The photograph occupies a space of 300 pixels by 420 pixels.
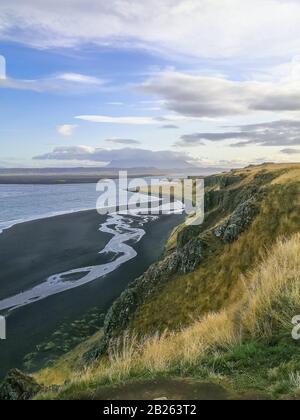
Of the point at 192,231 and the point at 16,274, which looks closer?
the point at 192,231

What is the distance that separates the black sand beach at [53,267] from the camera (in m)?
32.8

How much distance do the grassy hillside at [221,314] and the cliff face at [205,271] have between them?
61 millimetres

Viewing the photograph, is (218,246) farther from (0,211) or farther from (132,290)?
(0,211)

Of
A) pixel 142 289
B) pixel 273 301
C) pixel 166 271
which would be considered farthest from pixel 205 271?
pixel 273 301

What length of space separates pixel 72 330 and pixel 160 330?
49.8 ft

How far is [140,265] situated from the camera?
51.4m

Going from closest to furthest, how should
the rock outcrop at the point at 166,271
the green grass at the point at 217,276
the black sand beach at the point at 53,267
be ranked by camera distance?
1. the green grass at the point at 217,276
2. the rock outcrop at the point at 166,271
3. the black sand beach at the point at 53,267

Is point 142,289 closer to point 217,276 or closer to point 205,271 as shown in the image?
point 205,271

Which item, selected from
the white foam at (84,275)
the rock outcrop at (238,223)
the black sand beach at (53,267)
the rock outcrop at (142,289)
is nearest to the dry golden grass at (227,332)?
the rock outcrop at (142,289)

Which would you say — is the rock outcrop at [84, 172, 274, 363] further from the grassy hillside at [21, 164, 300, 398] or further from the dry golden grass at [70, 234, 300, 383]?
the dry golden grass at [70, 234, 300, 383]

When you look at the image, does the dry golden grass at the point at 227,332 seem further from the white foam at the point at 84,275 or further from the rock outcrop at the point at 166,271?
the white foam at the point at 84,275

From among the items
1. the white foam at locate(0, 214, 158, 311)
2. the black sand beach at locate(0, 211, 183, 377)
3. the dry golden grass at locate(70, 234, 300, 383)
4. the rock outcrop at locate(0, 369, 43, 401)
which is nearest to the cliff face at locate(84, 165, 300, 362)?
the dry golden grass at locate(70, 234, 300, 383)

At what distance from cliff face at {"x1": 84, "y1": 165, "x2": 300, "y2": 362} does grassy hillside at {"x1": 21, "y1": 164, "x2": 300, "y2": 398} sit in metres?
0.06

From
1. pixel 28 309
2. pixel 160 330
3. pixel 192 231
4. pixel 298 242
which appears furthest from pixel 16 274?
pixel 298 242
